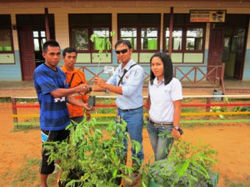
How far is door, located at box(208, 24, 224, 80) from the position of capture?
7945mm

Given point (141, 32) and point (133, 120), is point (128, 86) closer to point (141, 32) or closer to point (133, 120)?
point (133, 120)

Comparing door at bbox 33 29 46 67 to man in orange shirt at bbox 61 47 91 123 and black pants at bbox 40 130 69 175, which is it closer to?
man in orange shirt at bbox 61 47 91 123

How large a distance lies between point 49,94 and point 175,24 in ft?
22.4

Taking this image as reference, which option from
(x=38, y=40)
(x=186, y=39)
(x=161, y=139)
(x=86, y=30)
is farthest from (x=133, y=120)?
(x=38, y=40)

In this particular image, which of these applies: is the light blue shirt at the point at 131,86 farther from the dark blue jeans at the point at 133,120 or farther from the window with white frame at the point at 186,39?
the window with white frame at the point at 186,39

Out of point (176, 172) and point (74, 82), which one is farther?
point (74, 82)

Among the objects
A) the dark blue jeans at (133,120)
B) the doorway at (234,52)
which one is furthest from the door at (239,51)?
the dark blue jeans at (133,120)

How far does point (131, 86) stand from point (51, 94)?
81 cm

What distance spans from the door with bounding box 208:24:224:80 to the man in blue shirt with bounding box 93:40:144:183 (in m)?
6.58

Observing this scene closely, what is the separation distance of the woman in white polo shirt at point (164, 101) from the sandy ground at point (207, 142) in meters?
0.88

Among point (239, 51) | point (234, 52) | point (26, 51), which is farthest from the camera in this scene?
point (234, 52)

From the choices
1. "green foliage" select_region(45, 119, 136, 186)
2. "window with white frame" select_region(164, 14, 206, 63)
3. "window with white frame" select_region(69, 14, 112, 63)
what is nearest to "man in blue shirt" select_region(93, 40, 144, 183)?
"green foliage" select_region(45, 119, 136, 186)

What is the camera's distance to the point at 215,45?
26.5ft

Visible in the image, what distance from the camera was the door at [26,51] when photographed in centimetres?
788
